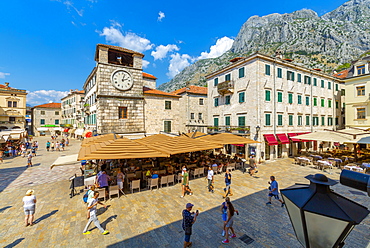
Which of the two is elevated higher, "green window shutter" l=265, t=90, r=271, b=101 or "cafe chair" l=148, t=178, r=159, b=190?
"green window shutter" l=265, t=90, r=271, b=101

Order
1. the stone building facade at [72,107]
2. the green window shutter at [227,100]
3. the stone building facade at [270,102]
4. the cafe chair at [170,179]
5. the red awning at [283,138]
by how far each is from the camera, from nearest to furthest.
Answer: the cafe chair at [170,179] < the stone building facade at [270,102] < the red awning at [283,138] < the green window shutter at [227,100] < the stone building facade at [72,107]

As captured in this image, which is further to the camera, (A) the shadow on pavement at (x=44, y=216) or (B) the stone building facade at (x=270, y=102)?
(B) the stone building facade at (x=270, y=102)

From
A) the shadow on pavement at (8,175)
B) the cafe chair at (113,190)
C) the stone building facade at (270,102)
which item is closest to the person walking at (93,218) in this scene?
the cafe chair at (113,190)

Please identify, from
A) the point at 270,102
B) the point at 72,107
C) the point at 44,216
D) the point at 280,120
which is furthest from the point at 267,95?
the point at 72,107

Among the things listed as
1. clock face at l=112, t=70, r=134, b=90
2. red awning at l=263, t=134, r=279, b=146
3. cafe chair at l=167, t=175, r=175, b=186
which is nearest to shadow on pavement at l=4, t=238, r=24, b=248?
cafe chair at l=167, t=175, r=175, b=186

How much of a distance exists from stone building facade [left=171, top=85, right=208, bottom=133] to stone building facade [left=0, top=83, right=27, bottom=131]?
137ft

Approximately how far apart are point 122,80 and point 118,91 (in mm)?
Answer: 1594

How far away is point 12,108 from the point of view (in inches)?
1535

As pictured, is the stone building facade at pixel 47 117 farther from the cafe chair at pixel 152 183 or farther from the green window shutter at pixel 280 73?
the green window shutter at pixel 280 73

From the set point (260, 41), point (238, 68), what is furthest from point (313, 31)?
point (238, 68)

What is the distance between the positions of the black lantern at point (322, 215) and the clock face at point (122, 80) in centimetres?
2225

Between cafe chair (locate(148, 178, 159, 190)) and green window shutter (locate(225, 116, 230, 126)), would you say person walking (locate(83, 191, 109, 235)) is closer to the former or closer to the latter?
cafe chair (locate(148, 178, 159, 190))

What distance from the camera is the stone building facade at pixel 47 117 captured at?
170 feet

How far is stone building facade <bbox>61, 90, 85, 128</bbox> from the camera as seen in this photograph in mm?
43744
